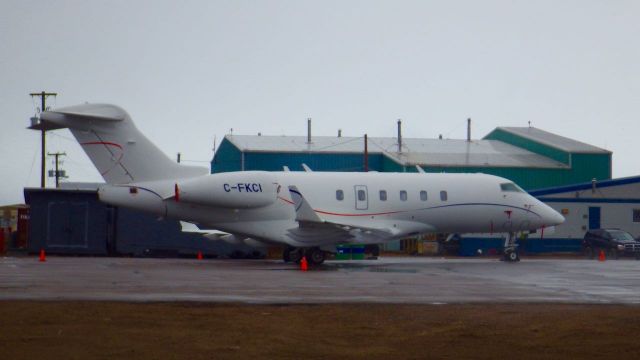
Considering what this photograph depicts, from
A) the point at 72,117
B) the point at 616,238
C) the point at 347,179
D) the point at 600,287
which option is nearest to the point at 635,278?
the point at 600,287

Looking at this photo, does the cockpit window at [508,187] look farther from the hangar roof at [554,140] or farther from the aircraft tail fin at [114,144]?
the hangar roof at [554,140]

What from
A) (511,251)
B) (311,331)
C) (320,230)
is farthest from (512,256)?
(311,331)

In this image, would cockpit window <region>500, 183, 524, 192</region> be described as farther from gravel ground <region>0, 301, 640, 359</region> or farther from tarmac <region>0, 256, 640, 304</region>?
gravel ground <region>0, 301, 640, 359</region>

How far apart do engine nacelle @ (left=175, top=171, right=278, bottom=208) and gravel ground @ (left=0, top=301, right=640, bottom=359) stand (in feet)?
49.0

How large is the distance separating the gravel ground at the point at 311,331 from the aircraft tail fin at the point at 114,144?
14.9 m

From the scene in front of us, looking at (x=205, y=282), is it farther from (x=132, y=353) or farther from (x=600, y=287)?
(x=132, y=353)

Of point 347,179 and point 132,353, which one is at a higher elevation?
point 347,179

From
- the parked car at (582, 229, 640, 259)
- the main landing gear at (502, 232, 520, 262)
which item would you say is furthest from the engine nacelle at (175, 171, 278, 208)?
the parked car at (582, 229, 640, 259)

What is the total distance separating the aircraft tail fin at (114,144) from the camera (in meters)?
31.2

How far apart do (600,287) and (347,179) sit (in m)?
13.6

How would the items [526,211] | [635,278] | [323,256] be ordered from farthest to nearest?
1. [526,211]
2. [323,256]
3. [635,278]

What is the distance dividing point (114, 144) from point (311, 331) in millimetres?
19121

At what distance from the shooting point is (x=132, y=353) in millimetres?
11695

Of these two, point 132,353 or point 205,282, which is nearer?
point 132,353
